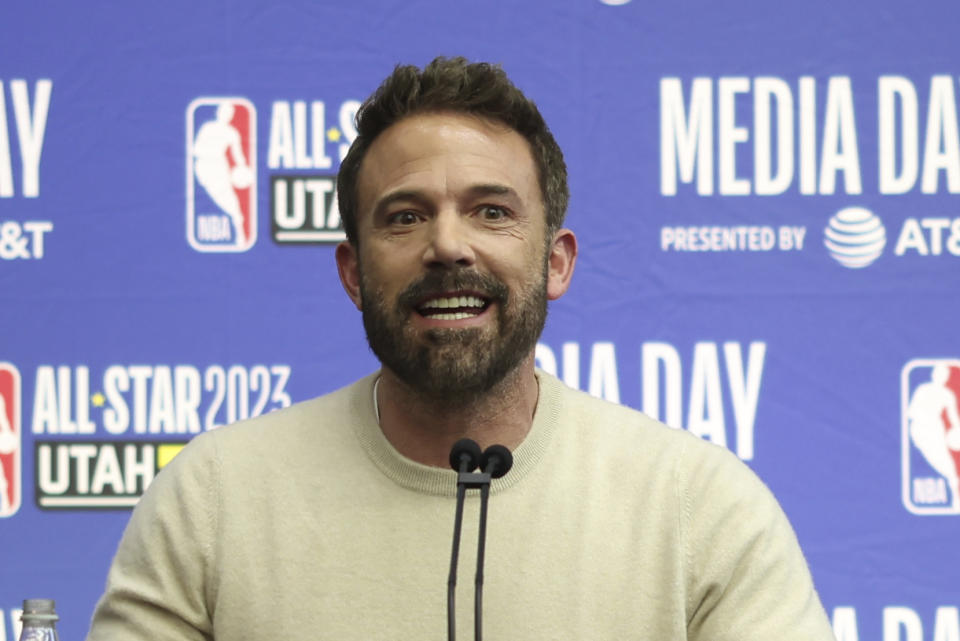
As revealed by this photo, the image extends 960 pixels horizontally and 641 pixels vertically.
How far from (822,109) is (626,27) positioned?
0.42 meters

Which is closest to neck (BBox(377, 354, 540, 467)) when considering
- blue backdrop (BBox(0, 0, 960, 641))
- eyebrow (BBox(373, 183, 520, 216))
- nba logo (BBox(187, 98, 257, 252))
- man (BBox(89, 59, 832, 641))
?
man (BBox(89, 59, 832, 641))

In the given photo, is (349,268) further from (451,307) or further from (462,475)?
(462,475)

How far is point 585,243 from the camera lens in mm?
2680

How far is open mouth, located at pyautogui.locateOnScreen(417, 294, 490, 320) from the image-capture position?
157 centimetres

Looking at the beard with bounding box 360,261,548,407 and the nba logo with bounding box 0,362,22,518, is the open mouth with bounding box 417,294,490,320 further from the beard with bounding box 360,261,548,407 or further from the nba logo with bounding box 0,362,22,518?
the nba logo with bounding box 0,362,22,518

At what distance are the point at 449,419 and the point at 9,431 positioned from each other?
137cm

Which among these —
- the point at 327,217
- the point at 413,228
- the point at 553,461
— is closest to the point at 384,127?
the point at 413,228

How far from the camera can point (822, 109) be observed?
268 cm

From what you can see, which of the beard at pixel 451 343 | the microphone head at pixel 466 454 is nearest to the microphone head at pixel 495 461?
the microphone head at pixel 466 454

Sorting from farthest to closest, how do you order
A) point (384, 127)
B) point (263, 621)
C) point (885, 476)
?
point (885, 476)
point (384, 127)
point (263, 621)

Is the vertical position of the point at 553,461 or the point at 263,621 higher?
the point at 553,461

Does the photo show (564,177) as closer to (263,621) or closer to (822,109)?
(263,621)

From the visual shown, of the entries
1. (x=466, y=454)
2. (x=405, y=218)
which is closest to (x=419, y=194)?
(x=405, y=218)

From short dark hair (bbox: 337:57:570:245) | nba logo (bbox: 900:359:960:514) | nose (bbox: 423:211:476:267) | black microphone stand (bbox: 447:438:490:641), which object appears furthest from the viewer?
nba logo (bbox: 900:359:960:514)
